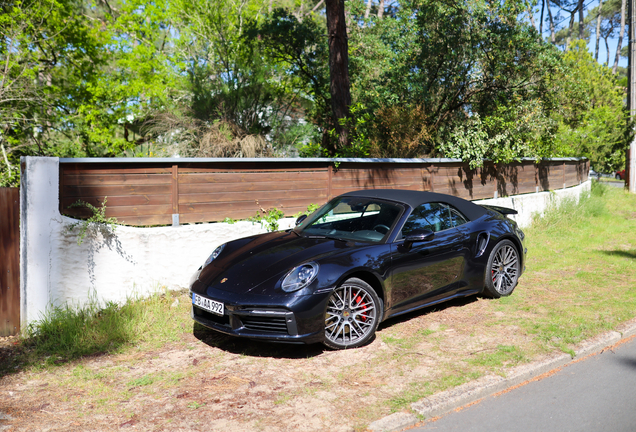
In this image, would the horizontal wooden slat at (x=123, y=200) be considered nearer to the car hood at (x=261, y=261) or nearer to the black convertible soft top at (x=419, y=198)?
the car hood at (x=261, y=261)

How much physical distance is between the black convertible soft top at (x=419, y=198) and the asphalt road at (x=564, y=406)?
2243 mm

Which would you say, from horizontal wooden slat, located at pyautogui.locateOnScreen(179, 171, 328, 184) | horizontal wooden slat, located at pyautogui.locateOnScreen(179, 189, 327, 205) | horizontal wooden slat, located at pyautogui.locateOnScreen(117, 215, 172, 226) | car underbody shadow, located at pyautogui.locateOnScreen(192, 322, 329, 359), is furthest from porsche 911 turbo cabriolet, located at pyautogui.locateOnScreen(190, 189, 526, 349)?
horizontal wooden slat, located at pyautogui.locateOnScreen(179, 171, 328, 184)

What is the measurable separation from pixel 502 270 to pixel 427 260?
64.7 inches

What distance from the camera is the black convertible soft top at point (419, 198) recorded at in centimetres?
574

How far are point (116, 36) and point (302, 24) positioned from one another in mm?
7504

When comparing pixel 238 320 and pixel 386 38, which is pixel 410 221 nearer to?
pixel 238 320

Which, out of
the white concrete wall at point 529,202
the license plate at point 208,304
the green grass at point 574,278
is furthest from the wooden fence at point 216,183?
the green grass at point 574,278

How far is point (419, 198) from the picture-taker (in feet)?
19.0

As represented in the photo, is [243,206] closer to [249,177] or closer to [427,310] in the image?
[249,177]

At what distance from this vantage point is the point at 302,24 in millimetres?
14812

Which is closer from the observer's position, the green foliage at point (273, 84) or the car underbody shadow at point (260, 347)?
the car underbody shadow at point (260, 347)

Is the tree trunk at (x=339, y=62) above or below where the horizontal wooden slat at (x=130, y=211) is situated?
above

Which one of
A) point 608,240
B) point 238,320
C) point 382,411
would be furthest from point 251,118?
point 382,411

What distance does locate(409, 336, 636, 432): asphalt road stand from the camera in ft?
11.2
